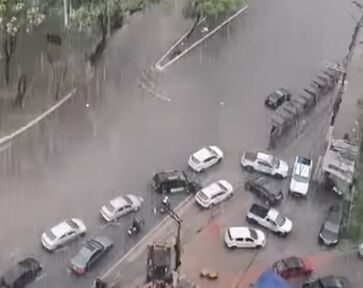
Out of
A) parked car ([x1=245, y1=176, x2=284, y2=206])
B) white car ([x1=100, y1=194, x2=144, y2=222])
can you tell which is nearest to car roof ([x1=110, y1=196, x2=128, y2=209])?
white car ([x1=100, y1=194, x2=144, y2=222])

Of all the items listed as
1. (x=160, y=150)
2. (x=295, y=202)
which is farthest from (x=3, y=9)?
(x=295, y=202)

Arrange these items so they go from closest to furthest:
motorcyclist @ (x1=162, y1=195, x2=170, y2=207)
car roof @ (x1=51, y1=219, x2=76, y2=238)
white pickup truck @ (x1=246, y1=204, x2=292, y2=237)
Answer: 1. car roof @ (x1=51, y1=219, x2=76, y2=238)
2. white pickup truck @ (x1=246, y1=204, x2=292, y2=237)
3. motorcyclist @ (x1=162, y1=195, x2=170, y2=207)

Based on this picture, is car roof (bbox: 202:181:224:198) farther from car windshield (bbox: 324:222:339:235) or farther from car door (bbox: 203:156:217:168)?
car windshield (bbox: 324:222:339:235)

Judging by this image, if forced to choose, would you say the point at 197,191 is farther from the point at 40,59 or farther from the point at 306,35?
the point at 306,35

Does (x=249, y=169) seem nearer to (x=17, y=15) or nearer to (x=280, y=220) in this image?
(x=280, y=220)

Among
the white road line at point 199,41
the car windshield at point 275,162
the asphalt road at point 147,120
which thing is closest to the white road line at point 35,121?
the asphalt road at point 147,120

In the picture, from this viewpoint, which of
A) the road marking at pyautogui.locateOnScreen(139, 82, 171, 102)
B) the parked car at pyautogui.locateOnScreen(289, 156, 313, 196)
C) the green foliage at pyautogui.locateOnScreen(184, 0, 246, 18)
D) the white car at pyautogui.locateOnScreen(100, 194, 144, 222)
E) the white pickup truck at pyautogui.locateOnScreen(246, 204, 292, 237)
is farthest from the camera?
the green foliage at pyautogui.locateOnScreen(184, 0, 246, 18)

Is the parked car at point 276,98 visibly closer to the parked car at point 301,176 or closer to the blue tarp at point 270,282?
the parked car at point 301,176
